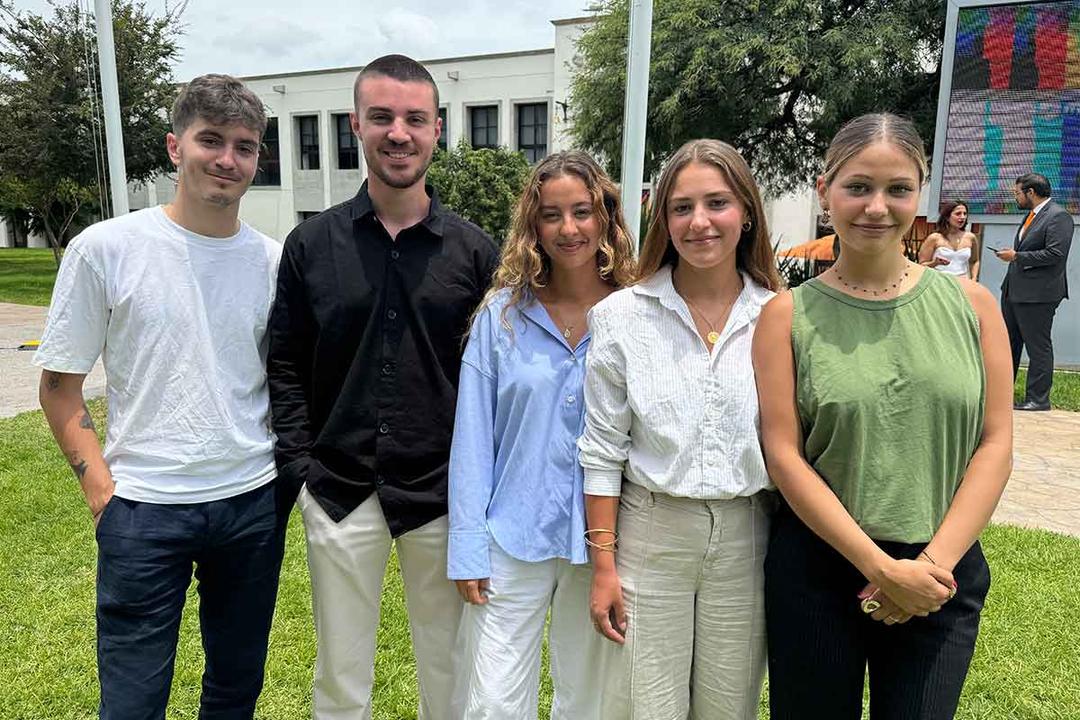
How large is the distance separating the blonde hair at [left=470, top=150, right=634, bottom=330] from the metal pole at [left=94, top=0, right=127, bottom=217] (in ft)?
20.0

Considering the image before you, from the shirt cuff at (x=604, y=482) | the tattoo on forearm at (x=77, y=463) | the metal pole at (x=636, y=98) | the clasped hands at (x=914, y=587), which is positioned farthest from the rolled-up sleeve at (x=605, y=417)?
the metal pole at (x=636, y=98)

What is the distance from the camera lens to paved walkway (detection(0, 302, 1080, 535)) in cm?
536

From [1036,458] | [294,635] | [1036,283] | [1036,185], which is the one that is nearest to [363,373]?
[294,635]

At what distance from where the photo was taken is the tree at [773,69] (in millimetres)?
15688

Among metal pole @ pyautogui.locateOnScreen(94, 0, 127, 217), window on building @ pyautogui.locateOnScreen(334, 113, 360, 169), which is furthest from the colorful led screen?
window on building @ pyautogui.locateOnScreen(334, 113, 360, 169)

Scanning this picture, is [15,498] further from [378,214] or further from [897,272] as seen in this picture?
[897,272]

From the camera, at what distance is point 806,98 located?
17812mm

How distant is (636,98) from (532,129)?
28731 millimetres

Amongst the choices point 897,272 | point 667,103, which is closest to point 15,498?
point 897,272

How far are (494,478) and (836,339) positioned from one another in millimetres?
1022

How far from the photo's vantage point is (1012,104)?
10.4 meters

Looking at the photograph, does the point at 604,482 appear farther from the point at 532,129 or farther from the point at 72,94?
the point at 532,129

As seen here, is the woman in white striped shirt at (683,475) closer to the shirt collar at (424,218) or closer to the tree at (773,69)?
the shirt collar at (424,218)

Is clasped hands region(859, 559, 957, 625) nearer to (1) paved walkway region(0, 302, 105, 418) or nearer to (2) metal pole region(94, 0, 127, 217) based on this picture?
(1) paved walkway region(0, 302, 105, 418)
